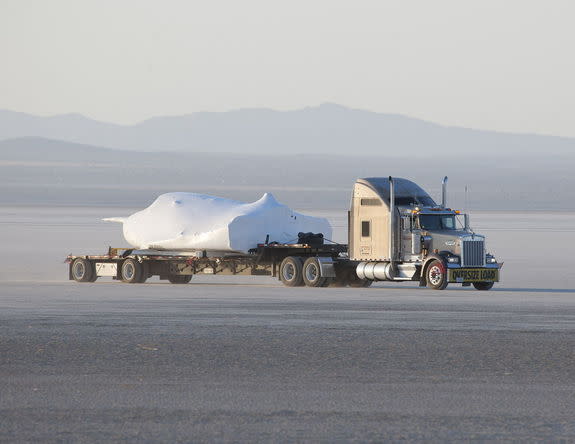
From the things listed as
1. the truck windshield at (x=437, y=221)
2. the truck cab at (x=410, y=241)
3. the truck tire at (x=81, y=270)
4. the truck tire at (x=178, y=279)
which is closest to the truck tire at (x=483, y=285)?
the truck cab at (x=410, y=241)

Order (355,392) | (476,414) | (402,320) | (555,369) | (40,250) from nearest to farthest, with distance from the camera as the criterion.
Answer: (476,414), (355,392), (555,369), (402,320), (40,250)

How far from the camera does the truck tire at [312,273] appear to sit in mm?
35344

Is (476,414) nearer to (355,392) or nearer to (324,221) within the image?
(355,392)

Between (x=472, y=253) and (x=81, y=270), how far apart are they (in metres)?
11.0

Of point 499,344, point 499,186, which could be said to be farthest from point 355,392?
point 499,186

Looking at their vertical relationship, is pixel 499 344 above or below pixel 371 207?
below

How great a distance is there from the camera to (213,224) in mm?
38125

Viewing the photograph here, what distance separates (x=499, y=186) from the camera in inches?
7490

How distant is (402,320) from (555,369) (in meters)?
7.14

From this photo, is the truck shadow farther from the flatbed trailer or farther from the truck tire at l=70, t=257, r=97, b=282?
the truck tire at l=70, t=257, r=97, b=282

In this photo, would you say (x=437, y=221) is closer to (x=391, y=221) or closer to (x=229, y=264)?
(x=391, y=221)

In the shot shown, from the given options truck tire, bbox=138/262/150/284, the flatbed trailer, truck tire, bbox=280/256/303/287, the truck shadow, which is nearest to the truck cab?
the truck shadow

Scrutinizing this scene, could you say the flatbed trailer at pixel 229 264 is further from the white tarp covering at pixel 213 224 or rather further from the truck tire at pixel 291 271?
the white tarp covering at pixel 213 224

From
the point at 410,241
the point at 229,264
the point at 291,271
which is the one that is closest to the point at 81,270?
the point at 229,264
